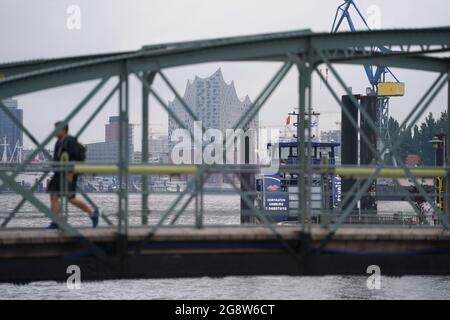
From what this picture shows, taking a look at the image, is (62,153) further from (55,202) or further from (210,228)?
(210,228)

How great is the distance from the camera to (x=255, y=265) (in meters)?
14.0

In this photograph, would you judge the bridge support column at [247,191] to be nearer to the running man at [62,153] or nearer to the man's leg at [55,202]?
the running man at [62,153]

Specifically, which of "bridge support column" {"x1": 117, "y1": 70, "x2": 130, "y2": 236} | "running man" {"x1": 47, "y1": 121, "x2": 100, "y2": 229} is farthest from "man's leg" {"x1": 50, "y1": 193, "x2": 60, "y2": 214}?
"bridge support column" {"x1": 117, "y1": 70, "x2": 130, "y2": 236}

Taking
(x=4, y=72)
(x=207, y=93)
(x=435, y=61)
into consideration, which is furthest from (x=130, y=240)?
(x=207, y=93)

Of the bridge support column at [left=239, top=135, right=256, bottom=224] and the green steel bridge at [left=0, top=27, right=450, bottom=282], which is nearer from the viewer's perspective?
the green steel bridge at [left=0, top=27, right=450, bottom=282]

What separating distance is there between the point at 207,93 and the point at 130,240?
186807mm

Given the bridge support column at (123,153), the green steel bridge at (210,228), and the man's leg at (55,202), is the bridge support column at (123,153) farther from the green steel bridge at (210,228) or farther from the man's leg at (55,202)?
the man's leg at (55,202)

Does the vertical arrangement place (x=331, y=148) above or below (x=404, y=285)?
above

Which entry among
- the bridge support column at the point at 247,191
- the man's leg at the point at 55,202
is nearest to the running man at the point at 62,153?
the man's leg at the point at 55,202

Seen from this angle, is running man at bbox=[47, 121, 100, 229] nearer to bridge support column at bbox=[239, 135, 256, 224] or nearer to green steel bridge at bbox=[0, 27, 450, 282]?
green steel bridge at bbox=[0, 27, 450, 282]

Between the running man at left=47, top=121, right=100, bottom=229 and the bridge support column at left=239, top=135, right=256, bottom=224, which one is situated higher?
the running man at left=47, top=121, right=100, bottom=229

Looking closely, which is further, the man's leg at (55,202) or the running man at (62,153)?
the man's leg at (55,202)

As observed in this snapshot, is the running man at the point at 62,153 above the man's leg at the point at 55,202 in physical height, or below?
above

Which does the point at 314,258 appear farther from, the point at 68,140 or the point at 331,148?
the point at 331,148
